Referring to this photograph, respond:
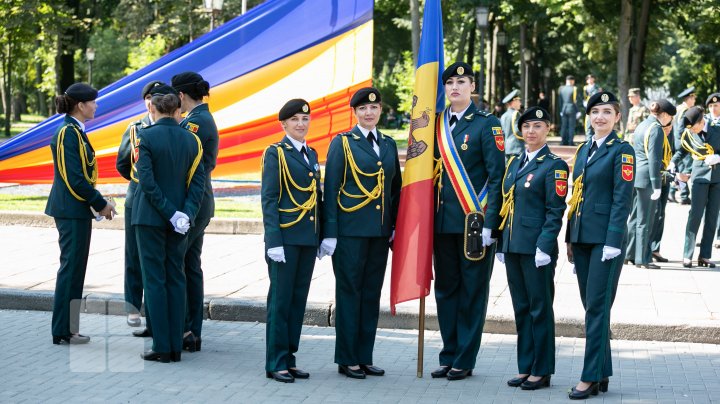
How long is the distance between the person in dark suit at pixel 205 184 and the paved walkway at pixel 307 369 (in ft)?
0.77

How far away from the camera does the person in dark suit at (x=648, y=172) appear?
39.3 ft

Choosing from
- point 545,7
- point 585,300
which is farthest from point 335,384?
point 545,7

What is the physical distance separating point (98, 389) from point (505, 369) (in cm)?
290

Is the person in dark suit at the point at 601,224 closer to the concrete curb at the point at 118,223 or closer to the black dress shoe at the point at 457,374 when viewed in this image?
the black dress shoe at the point at 457,374

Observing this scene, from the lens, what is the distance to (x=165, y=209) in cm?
785

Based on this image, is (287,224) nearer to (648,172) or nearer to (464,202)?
(464,202)

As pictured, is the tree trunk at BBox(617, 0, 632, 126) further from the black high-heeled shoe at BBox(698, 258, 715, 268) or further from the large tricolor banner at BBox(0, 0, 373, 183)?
the large tricolor banner at BBox(0, 0, 373, 183)

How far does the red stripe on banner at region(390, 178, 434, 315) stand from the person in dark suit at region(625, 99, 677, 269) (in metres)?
5.09

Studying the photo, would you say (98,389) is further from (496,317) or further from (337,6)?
(337,6)

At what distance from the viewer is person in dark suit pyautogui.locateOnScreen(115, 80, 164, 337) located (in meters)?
8.52

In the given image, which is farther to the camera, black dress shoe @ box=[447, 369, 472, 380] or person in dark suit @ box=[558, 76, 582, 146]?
person in dark suit @ box=[558, 76, 582, 146]

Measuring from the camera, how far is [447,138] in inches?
299

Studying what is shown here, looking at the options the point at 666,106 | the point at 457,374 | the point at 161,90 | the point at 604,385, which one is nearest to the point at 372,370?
the point at 457,374

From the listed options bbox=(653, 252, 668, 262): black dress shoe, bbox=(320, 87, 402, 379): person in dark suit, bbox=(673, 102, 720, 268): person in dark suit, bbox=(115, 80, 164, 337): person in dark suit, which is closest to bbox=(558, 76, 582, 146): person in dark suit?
bbox=(673, 102, 720, 268): person in dark suit
